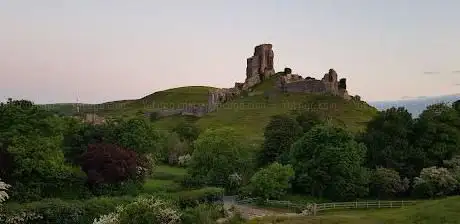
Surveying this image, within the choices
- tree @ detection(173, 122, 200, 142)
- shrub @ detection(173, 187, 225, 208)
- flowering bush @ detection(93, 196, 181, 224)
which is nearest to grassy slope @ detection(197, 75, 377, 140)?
tree @ detection(173, 122, 200, 142)

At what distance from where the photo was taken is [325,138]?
51.3m

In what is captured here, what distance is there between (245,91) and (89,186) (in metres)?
118

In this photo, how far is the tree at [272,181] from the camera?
4778 centimetres

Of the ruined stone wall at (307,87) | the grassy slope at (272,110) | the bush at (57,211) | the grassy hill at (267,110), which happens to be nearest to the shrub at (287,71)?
the grassy hill at (267,110)

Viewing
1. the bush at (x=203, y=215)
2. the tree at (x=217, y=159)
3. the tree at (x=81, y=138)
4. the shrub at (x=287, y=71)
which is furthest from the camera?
the shrub at (x=287, y=71)

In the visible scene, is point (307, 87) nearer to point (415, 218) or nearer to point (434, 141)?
point (434, 141)

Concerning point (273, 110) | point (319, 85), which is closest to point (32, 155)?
point (273, 110)

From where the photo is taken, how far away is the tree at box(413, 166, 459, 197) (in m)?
49.8

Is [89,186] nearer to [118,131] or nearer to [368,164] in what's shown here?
[118,131]

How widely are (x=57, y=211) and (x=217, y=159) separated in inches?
755

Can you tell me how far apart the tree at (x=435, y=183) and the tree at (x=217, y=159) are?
58.2ft

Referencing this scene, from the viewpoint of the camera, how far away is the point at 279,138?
60.1 meters

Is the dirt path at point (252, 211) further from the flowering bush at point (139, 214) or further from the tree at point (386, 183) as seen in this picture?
the flowering bush at point (139, 214)

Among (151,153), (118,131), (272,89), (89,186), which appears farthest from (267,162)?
(272,89)
